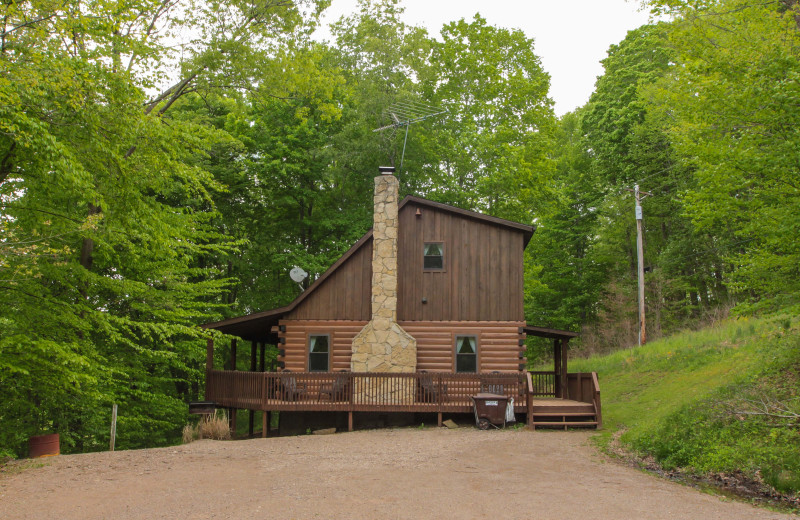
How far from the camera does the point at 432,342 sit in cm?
1822

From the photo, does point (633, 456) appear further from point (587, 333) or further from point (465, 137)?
point (587, 333)

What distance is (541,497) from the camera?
27.4 feet

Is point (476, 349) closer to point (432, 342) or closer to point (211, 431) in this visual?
point (432, 342)

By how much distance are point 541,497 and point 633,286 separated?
2419 centimetres

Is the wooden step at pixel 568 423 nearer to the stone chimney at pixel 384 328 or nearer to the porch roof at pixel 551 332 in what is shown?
the porch roof at pixel 551 332

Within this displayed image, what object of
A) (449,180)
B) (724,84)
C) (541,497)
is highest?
(449,180)

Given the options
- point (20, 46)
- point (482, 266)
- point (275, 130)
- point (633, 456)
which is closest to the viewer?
point (20, 46)

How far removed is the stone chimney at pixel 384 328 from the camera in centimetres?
1742

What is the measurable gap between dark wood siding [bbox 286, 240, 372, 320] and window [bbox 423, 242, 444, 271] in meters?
1.68

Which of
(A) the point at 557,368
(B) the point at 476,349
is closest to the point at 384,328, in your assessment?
(B) the point at 476,349

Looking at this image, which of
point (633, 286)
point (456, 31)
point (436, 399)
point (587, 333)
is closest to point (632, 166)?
point (633, 286)

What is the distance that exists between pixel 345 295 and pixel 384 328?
69.9 inches

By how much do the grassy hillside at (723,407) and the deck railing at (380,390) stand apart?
10.1 feet

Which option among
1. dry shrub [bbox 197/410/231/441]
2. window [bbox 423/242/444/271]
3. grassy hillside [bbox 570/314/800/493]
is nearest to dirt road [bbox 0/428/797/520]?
grassy hillside [bbox 570/314/800/493]
